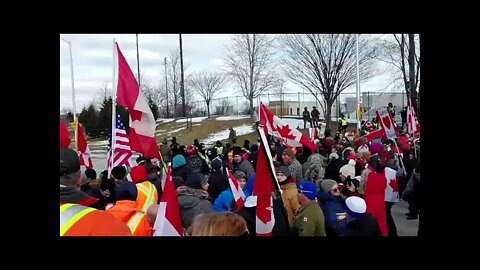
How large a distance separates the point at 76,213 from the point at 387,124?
841cm

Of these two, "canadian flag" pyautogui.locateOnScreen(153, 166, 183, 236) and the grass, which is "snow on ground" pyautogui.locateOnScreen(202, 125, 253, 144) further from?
"canadian flag" pyautogui.locateOnScreen(153, 166, 183, 236)

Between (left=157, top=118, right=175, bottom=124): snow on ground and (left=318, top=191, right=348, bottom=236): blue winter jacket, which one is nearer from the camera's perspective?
(left=318, top=191, right=348, bottom=236): blue winter jacket

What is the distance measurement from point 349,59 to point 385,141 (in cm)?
1890

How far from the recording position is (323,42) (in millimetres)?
29203

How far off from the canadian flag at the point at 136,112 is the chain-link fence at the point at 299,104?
28.1 metres

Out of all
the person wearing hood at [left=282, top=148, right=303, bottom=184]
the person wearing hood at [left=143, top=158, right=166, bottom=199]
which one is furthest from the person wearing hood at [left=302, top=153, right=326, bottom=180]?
the person wearing hood at [left=143, top=158, right=166, bottom=199]

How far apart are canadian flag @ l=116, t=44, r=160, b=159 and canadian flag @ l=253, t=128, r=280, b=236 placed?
82.3 inches

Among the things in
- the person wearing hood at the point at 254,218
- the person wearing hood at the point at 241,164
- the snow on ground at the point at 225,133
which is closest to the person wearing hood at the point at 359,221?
the person wearing hood at the point at 254,218

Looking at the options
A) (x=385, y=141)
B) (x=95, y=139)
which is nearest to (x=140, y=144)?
(x=385, y=141)

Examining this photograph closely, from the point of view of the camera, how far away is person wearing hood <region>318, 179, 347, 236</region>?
540cm

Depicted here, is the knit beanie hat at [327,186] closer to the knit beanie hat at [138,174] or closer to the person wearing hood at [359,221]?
the person wearing hood at [359,221]

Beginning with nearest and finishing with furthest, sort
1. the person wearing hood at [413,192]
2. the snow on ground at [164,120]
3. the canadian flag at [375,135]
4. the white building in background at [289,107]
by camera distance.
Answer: the person wearing hood at [413,192], the canadian flag at [375,135], the snow on ground at [164,120], the white building in background at [289,107]

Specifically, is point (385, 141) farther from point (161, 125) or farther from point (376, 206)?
point (161, 125)

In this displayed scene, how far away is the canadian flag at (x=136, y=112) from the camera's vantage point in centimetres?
624
